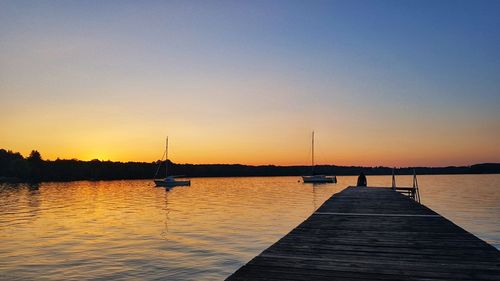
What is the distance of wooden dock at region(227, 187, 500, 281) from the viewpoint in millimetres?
7805

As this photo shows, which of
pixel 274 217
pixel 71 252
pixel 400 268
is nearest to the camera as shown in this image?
pixel 400 268

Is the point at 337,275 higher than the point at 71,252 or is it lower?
higher

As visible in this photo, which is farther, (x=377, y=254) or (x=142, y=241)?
(x=142, y=241)

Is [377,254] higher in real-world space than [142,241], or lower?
higher

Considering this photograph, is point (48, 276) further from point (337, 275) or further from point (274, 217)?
point (274, 217)

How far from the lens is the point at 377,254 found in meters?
9.71

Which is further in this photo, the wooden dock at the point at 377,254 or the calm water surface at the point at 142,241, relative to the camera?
the calm water surface at the point at 142,241

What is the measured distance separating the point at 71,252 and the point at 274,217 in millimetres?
18972

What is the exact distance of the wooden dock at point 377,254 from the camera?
25.6ft

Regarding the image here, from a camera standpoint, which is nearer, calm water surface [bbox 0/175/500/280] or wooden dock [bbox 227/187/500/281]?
wooden dock [bbox 227/187/500/281]

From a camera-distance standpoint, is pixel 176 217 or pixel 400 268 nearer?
pixel 400 268

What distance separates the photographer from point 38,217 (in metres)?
35.8

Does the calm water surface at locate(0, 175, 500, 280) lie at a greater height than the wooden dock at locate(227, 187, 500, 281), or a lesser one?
lesser

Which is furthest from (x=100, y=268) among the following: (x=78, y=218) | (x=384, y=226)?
(x=78, y=218)
